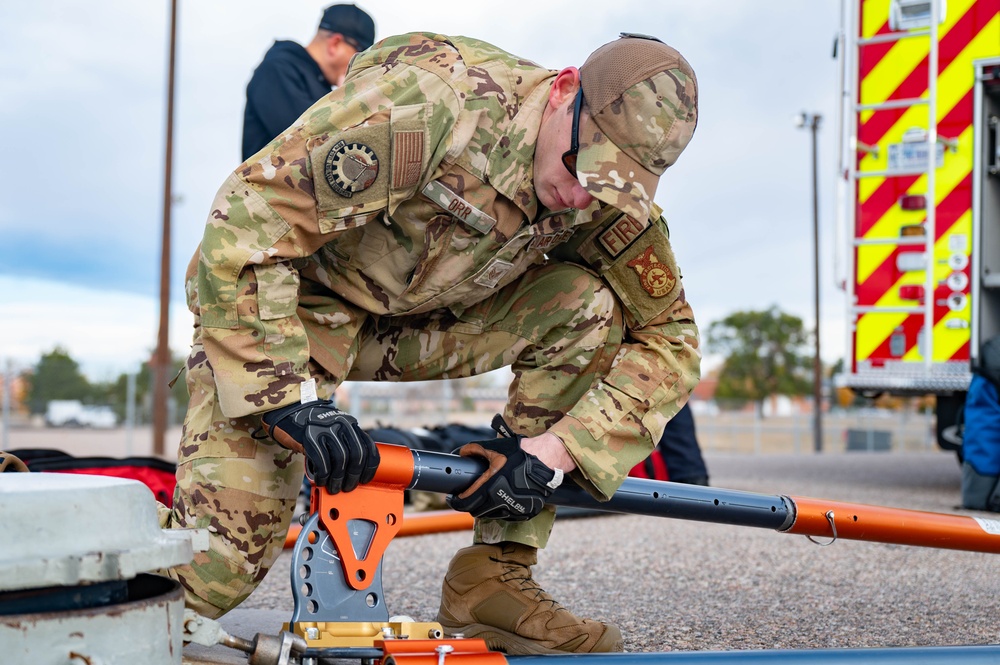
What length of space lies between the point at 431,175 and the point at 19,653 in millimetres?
1108

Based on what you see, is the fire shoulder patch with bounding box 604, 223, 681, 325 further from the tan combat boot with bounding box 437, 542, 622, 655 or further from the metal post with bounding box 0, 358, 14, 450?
the metal post with bounding box 0, 358, 14, 450

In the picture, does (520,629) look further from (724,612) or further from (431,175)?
(431,175)

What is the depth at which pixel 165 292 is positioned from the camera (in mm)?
12539

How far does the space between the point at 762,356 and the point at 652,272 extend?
44.6 m

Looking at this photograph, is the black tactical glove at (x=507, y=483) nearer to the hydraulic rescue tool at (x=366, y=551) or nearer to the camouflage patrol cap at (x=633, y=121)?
the hydraulic rescue tool at (x=366, y=551)

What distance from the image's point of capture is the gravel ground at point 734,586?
229cm

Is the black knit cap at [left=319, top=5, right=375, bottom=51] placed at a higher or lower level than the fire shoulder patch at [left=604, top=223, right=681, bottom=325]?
higher

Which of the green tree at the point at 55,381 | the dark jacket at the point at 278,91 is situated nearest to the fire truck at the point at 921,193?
the dark jacket at the point at 278,91

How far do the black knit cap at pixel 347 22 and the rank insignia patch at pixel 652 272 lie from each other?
213cm

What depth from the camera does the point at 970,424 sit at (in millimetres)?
4707

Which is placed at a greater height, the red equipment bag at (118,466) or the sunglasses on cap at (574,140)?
the sunglasses on cap at (574,140)

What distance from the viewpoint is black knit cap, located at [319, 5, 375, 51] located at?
3.85 metres

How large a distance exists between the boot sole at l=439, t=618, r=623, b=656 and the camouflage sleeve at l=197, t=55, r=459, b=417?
693 millimetres

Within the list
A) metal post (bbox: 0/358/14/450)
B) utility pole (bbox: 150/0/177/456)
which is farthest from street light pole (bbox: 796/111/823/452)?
metal post (bbox: 0/358/14/450)
